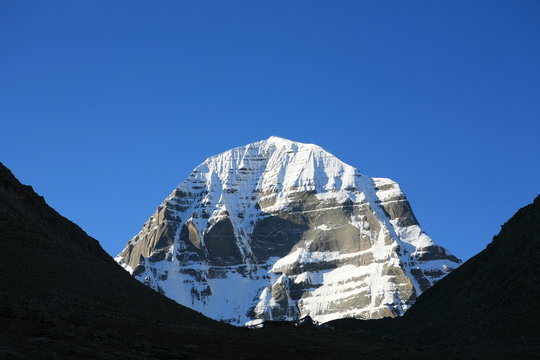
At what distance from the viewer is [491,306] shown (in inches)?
3543

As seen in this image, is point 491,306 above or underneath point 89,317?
above

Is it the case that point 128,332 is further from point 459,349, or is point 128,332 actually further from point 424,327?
point 424,327

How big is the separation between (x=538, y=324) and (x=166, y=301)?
103 feet

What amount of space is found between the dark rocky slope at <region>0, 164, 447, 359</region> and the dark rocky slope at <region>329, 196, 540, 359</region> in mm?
19048

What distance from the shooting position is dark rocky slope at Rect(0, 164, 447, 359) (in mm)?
41281

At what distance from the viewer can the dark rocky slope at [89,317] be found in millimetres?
41281

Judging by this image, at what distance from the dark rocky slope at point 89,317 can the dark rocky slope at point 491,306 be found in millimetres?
19048

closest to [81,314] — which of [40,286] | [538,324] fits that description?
[40,286]

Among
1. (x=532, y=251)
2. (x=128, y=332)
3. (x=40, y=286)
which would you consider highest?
(x=532, y=251)

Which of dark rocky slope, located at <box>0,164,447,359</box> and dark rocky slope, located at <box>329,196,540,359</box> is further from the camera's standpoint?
dark rocky slope, located at <box>329,196,540,359</box>

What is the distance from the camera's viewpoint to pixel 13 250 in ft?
216

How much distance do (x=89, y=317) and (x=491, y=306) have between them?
4872cm

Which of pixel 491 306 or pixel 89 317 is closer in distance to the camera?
pixel 89 317

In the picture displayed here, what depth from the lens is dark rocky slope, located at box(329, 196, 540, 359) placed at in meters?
78.5
